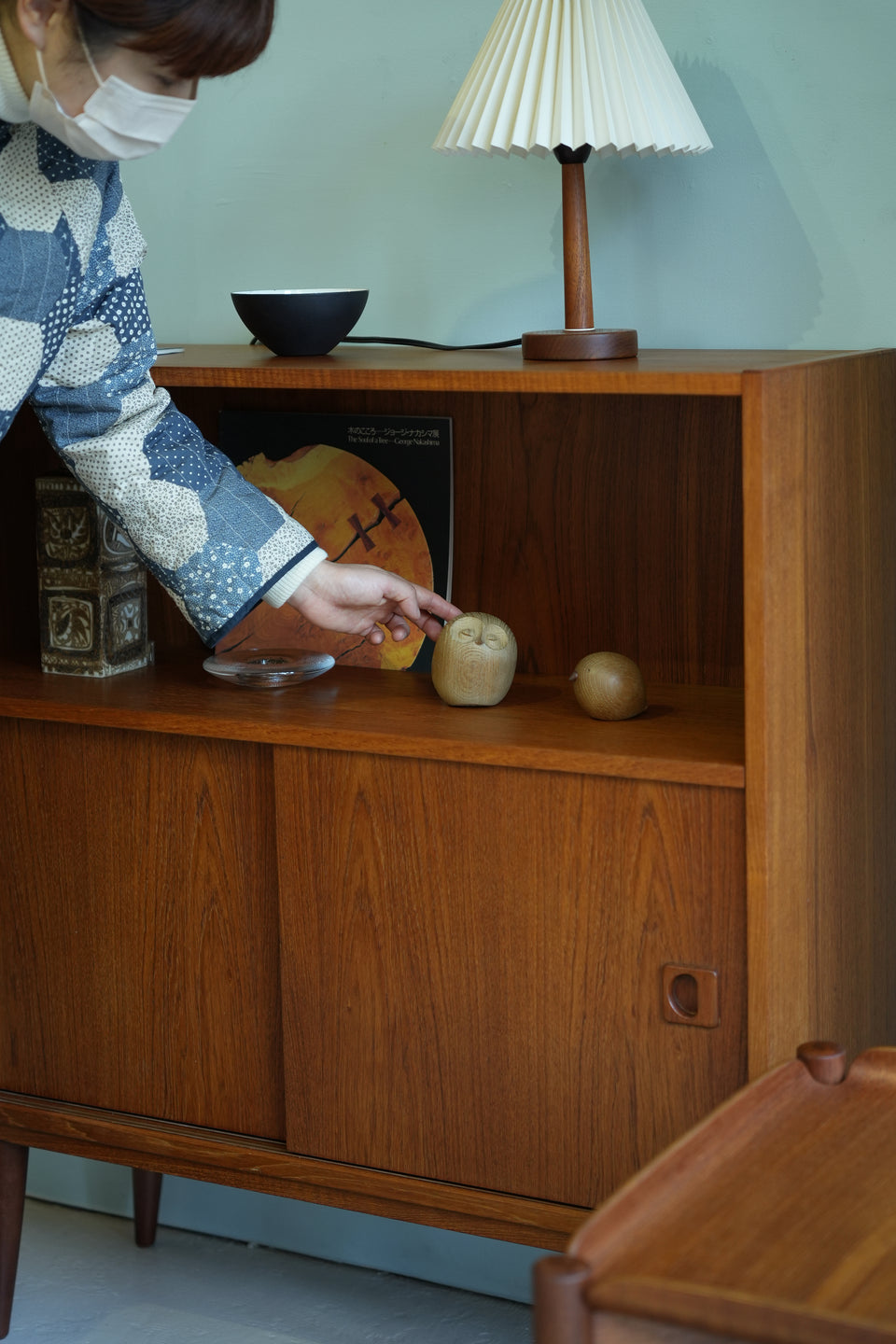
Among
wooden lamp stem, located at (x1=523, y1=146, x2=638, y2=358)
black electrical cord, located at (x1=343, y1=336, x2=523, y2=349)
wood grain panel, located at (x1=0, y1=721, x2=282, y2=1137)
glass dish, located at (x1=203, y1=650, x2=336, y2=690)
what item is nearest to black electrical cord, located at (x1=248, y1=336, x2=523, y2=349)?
black electrical cord, located at (x1=343, y1=336, x2=523, y2=349)

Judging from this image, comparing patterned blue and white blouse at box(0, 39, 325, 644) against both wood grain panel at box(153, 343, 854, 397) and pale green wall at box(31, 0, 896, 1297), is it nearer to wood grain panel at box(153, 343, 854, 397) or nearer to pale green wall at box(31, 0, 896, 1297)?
wood grain panel at box(153, 343, 854, 397)

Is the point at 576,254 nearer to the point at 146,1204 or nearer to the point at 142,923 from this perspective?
the point at 142,923

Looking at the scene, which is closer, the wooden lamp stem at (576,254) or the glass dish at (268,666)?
the wooden lamp stem at (576,254)

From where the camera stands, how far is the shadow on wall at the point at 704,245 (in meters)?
1.48

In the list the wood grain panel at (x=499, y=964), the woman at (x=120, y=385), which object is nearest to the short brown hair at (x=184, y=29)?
the woman at (x=120, y=385)

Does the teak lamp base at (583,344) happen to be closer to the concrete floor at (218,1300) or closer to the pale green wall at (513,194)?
the pale green wall at (513,194)

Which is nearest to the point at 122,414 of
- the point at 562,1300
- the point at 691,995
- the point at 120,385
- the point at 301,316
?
the point at 120,385

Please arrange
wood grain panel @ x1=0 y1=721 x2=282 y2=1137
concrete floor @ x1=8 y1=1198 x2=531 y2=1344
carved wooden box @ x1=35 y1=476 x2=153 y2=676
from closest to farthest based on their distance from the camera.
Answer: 1. wood grain panel @ x1=0 y1=721 x2=282 y2=1137
2. carved wooden box @ x1=35 y1=476 x2=153 y2=676
3. concrete floor @ x1=8 y1=1198 x2=531 y2=1344

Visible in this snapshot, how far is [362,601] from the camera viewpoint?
142 centimetres

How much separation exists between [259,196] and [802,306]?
0.65 metres

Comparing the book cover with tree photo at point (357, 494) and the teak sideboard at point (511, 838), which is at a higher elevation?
the book cover with tree photo at point (357, 494)

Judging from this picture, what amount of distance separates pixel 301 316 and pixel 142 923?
0.62 m

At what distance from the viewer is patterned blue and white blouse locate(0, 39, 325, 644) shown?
1.25m

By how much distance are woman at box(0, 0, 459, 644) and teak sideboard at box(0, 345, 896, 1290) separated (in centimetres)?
8
